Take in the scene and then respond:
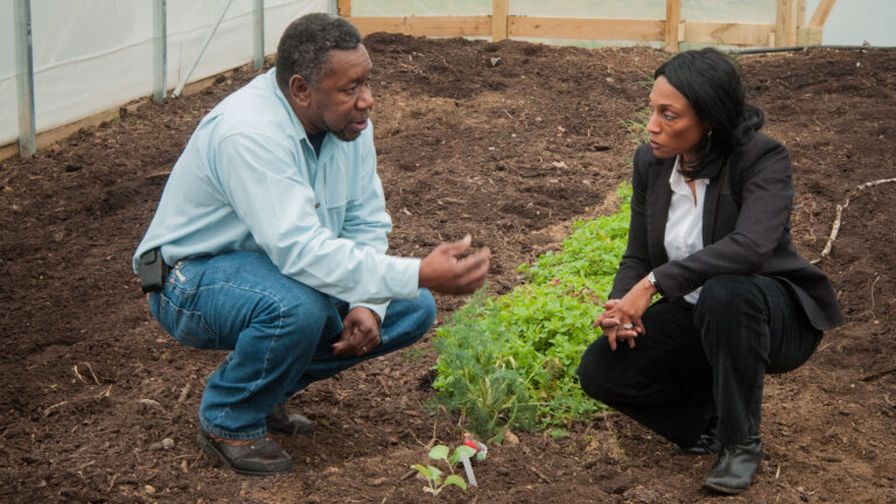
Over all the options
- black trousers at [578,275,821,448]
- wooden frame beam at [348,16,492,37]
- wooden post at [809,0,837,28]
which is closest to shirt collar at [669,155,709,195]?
black trousers at [578,275,821,448]

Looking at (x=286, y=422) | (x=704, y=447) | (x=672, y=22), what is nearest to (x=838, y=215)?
(x=704, y=447)

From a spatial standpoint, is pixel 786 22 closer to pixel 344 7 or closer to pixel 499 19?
pixel 499 19

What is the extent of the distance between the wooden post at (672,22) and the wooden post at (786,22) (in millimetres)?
933

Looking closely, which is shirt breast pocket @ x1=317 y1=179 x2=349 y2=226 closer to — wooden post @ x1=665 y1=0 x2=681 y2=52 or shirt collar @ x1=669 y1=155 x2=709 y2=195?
shirt collar @ x1=669 y1=155 x2=709 y2=195

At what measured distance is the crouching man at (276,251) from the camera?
3.71 m

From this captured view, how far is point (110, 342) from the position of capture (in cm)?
536

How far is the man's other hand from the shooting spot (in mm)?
4039

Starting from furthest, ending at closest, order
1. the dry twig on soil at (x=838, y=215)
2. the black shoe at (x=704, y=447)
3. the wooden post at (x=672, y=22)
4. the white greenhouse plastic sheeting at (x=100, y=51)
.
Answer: the wooden post at (x=672, y=22) < the white greenhouse plastic sheeting at (x=100, y=51) < the dry twig on soil at (x=838, y=215) < the black shoe at (x=704, y=447)

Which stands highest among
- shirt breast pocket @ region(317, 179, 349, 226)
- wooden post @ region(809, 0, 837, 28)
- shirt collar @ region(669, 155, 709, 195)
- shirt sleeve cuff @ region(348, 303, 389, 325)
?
wooden post @ region(809, 0, 837, 28)

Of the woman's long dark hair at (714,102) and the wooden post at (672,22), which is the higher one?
the woman's long dark hair at (714,102)

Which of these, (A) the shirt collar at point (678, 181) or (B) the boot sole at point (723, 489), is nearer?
(B) the boot sole at point (723, 489)

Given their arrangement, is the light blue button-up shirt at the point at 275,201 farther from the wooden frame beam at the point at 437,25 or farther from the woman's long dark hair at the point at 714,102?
the wooden frame beam at the point at 437,25

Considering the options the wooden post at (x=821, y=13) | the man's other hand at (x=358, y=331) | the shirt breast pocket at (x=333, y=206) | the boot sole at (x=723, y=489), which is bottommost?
the boot sole at (x=723, y=489)

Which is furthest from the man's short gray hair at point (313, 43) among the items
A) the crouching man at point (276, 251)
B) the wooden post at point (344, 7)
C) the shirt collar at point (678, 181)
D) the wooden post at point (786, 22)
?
the wooden post at point (344, 7)
